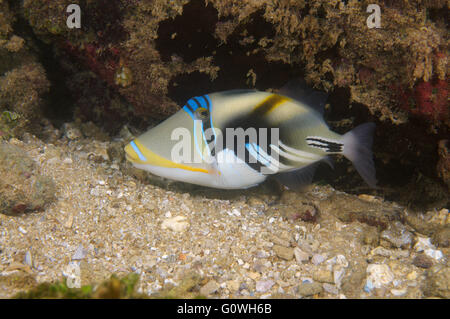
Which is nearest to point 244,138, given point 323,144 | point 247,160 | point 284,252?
point 247,160

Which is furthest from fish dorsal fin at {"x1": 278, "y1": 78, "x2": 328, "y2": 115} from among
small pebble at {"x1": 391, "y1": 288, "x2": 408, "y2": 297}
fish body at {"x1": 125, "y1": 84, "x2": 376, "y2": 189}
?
small pebble at {"x1": 391, "y1": 288, "x2": 408, "y2": 297}

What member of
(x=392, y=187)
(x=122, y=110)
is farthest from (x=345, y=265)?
(x=122, y=110)

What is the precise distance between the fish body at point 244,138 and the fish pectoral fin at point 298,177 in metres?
0.18

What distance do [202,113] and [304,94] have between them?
0.85 meters

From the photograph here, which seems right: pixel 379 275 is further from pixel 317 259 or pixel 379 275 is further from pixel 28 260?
pixel 28 260

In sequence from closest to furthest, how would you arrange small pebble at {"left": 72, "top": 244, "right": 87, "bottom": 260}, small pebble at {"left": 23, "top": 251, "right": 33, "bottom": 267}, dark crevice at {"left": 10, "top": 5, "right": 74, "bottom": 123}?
small pebble at {"left": 23, "top": 251, "right": 33, "bottom": 267}
small pebble at {"left": 72, "top": 244, "right": 87, "bottom": 260}
dark crevice at {"left": 10, "top": 5, "right": 74, "bottom": 123}

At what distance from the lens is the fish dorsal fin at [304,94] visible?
2.47 metres

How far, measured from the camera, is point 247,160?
8.04ft

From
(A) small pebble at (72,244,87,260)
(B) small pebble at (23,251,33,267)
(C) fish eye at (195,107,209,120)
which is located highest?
(C) fish eye at (195,107,209,120)

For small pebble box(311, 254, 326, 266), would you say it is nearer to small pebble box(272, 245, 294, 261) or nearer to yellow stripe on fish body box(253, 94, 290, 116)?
small pebble box(272, 245, 294, 261)

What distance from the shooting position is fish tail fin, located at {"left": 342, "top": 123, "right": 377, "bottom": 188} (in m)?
2.29

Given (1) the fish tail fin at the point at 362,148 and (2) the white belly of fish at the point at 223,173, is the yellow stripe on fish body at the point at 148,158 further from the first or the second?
(1) the fish tail fin at the point at 362,148

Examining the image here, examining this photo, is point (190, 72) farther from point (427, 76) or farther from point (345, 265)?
point (345, 265)
